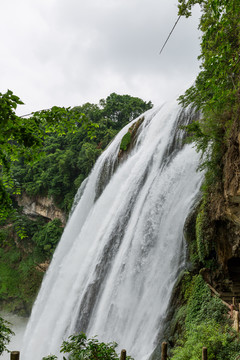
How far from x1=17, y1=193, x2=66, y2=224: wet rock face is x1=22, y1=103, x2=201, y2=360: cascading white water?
9.97 metres

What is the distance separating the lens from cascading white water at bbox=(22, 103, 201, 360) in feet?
25.5

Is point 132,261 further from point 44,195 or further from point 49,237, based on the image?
point 44,195

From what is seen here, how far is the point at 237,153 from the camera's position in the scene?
5676 millimetres

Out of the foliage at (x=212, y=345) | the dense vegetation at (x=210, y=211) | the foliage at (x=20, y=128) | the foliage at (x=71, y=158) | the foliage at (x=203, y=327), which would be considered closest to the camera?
the foliage at (x=20, y=128)

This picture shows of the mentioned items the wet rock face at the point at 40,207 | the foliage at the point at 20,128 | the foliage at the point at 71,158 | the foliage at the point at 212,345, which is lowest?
the foliage at the point at 212,345

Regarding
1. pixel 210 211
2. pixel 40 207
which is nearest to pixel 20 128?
pixel 210 211

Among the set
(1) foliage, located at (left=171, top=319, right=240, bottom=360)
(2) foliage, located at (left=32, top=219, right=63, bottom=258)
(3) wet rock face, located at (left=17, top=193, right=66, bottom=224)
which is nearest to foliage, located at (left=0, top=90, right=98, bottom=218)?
(1) foliage, located at (left=171, top=319, right=240, bottom=360)

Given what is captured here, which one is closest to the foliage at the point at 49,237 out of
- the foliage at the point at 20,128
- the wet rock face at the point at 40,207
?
the wet rock face at the point at 40,207

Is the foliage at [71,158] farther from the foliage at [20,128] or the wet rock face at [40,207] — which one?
the foliage at [20,128]

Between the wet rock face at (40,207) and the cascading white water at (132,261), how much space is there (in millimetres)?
9972

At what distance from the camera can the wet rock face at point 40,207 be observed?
2386 cm

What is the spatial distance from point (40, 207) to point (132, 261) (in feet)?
60.4

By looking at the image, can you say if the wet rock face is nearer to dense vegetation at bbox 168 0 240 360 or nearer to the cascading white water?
the cascading white water

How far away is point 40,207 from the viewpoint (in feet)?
83.3
